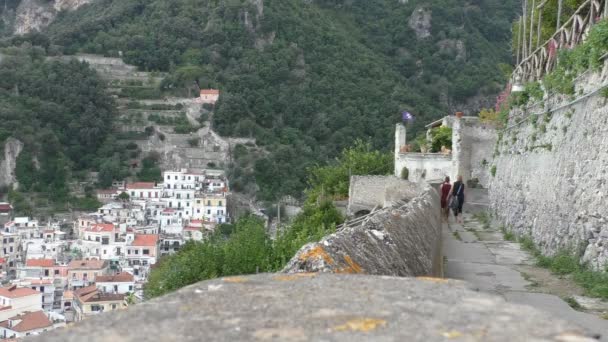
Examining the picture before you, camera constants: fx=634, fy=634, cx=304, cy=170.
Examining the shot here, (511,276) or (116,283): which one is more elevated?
(511,276)

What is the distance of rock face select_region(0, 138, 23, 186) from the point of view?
7819cm

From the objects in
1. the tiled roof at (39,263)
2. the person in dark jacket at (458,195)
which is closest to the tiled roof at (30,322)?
the tiled roof at (39,263)

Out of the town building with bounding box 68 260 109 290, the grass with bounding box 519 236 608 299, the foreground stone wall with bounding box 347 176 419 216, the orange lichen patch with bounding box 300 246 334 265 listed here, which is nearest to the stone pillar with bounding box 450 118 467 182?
the foreground stone wall with bounding box 347 176 419 216

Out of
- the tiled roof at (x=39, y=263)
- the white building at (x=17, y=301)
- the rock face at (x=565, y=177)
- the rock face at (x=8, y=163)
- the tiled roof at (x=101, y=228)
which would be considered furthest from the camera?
the rock face at (x=8, y=163)

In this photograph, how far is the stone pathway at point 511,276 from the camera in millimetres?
4945

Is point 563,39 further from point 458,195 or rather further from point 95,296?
point 95,296

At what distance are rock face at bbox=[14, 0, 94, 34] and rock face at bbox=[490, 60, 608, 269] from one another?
137101 millimetres

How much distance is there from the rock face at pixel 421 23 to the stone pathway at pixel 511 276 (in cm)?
10958

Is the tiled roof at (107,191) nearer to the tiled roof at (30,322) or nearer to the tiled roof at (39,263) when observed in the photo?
the tiled roof at (39,263)

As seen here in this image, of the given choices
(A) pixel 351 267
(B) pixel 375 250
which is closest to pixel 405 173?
(B) pixel 375 250

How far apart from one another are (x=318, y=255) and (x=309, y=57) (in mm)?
104354

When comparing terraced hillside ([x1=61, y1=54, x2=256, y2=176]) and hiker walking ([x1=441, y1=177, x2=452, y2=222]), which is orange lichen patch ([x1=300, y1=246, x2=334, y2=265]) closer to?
hiker walking ([x1=441, y1=177, x2=452, y2=222])

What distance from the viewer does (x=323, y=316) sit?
66.5 inches

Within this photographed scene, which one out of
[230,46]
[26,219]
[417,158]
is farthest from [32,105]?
[417,158]
